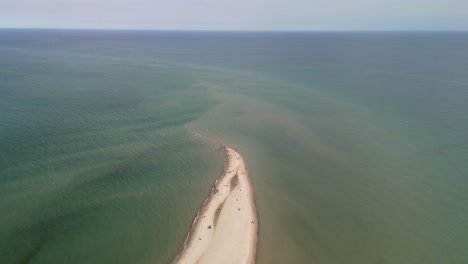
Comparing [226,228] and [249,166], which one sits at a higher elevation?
[249,166]

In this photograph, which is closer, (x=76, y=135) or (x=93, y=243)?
(x=93, y=243)

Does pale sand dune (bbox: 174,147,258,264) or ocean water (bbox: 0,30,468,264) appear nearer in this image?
pale sand dune (bbox: 174,147,258,264)

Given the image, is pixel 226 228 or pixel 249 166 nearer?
pixel 226 228

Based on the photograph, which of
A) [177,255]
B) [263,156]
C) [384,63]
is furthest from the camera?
[384,63]

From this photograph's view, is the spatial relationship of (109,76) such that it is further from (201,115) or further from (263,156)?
(263,156)

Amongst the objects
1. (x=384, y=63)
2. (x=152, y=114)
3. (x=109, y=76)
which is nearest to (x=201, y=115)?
(x=152, y=114)
